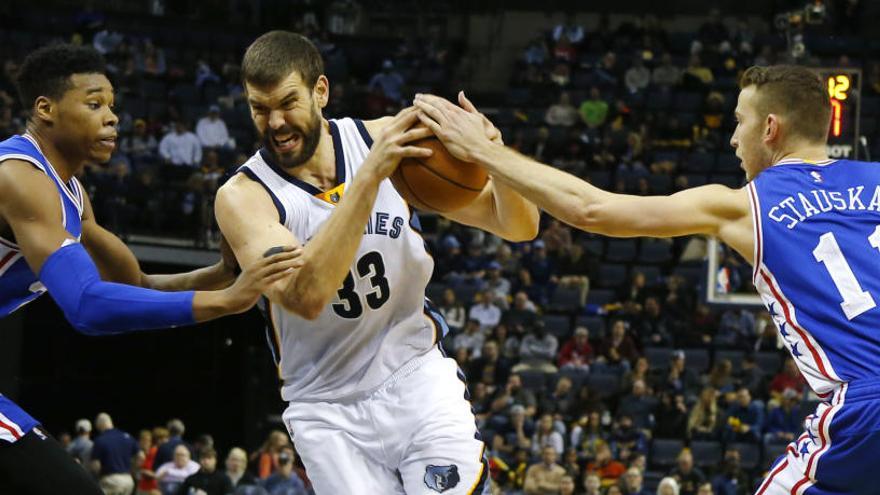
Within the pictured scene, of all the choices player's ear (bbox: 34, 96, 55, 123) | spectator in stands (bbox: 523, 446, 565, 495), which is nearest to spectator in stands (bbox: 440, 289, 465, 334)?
spectator in stands (bbox: 523, 446, 565, 495)

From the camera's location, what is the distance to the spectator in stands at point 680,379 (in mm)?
15718

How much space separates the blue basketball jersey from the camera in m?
4.89

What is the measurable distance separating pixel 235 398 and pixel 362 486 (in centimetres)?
1597

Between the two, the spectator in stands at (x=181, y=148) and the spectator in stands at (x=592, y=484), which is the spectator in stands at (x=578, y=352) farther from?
the spectator in stands at (x=181, y=148)

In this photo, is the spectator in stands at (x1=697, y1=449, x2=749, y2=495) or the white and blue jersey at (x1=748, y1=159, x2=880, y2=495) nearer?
the white and blue jersey at (x1=748, y1=159, x2=880, y2=495)

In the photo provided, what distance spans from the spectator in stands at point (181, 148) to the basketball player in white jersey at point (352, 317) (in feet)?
48.1

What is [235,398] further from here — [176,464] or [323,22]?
[323,22]

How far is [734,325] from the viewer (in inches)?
680

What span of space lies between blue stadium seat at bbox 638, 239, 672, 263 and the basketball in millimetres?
14154

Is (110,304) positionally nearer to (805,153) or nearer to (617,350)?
(805,153)

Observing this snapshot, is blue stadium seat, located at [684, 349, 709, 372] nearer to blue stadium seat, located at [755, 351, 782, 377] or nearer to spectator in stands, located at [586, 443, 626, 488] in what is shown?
blue stadium seat, located at [755, 351, 782, 377]

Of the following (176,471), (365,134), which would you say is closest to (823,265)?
(365,134)

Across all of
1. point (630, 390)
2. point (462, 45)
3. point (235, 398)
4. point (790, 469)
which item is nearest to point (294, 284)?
point (790, 469)

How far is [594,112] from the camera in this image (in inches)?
848
